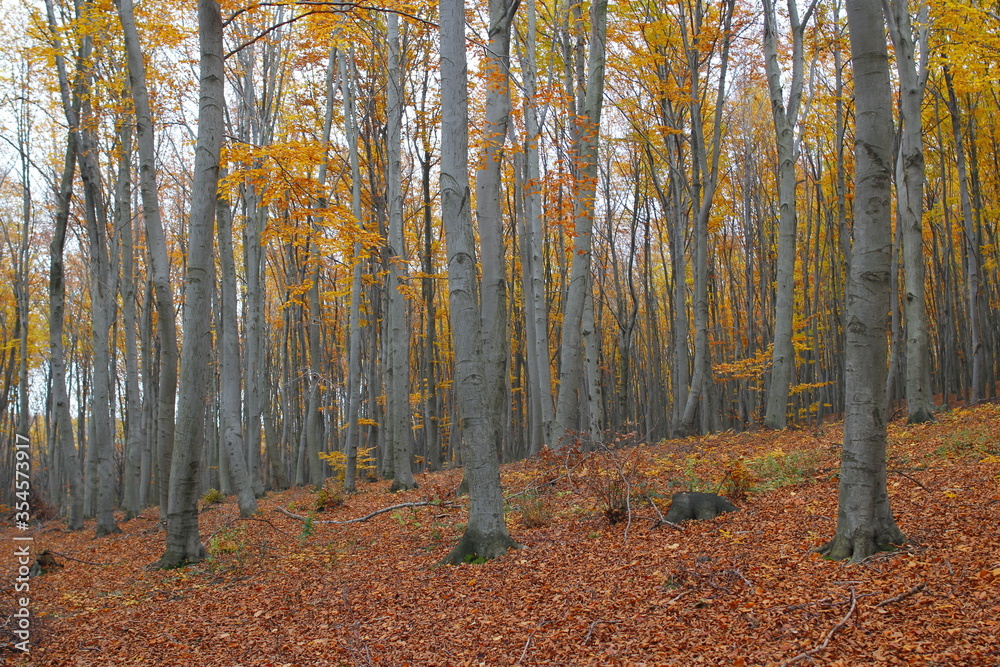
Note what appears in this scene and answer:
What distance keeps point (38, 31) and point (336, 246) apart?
6.29 meters

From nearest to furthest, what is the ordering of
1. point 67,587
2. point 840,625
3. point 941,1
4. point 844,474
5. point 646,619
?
point 840,625 → point 646,619 → point 844,474 → point 67,587 → point 941,1

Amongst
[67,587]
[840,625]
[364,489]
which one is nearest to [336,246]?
[364,489]

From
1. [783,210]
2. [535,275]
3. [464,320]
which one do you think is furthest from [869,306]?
[783,210]

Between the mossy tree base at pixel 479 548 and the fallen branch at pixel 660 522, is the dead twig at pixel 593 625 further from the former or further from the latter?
the fallen branch at pixel 660 522

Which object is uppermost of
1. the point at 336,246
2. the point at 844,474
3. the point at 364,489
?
the point at 336,246

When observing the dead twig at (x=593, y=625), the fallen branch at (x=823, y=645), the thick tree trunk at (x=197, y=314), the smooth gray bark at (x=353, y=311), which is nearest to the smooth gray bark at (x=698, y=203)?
the smooth gray bark at (x=353, y=311)

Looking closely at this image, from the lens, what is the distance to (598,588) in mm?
4359

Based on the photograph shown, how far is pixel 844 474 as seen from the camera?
4016 mm

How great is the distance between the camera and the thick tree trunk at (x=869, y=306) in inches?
153

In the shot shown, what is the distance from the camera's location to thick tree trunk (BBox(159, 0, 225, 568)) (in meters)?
6.43

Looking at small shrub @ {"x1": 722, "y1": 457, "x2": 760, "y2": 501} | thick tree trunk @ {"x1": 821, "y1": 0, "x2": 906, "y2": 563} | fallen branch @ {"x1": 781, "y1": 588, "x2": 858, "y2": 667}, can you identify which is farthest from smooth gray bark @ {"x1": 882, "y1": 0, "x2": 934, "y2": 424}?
fallen branch @ {"x1": 781, "y1": 588, "x2": 858, "y2": 667}

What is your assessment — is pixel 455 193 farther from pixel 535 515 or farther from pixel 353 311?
pixel 353 311

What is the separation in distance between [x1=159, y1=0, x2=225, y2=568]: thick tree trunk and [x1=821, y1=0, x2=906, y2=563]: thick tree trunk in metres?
5.85

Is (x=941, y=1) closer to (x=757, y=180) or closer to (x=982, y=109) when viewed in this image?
(x=982, y=109)
